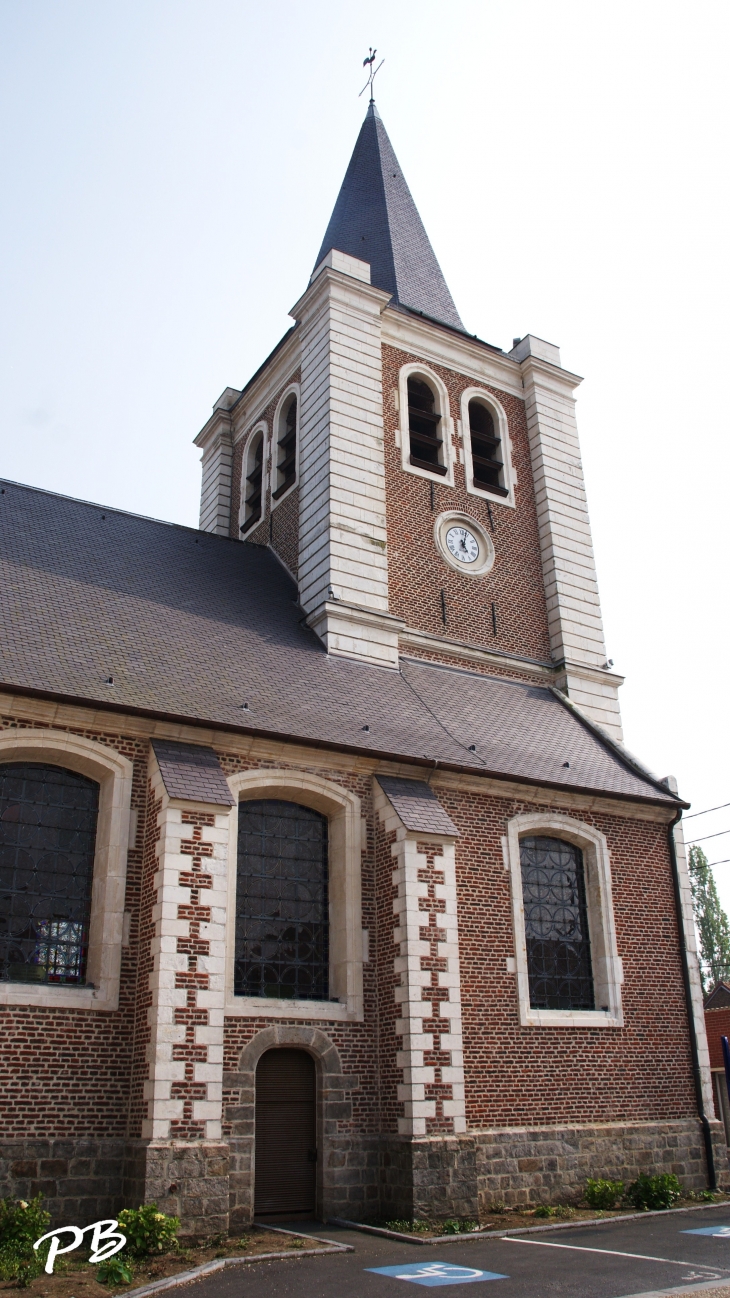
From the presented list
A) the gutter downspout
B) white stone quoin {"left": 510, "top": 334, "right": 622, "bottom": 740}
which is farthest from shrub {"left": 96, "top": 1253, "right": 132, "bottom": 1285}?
white stone quoin {"left": 510, "top": 334, "right": 622, "bottom": 740}

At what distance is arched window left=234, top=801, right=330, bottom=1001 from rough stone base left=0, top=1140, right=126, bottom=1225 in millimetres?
2241

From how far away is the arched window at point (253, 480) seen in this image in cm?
2056

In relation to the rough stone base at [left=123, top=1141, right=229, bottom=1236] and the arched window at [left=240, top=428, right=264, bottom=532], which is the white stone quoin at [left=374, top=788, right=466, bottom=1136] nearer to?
the rough stone base at [left=123, top=1141, right=229, bottom=1236]

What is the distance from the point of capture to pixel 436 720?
14680 millimetres

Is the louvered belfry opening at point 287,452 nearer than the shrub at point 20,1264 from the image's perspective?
No

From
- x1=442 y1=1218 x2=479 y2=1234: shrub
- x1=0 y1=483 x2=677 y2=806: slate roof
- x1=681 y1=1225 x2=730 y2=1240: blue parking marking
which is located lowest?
x1=681 y1=1225 x2=730 y2=1240: blue parking marking

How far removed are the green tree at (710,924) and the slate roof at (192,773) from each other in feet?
108

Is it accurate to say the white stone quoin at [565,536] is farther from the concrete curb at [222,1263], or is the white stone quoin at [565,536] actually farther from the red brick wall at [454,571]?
the concrete curb at [222,1263]

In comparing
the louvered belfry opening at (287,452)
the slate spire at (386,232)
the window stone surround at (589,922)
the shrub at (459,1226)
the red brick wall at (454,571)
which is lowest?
the shrub at (459,1226)

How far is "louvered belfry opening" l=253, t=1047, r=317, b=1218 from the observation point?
35.5 ft

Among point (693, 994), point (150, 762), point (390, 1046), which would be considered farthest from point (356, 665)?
point (693, 994)

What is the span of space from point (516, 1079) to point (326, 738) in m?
4.69

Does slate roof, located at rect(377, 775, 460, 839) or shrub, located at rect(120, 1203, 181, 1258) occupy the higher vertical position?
slate roof, located at rect(377, 775, 460, 839)

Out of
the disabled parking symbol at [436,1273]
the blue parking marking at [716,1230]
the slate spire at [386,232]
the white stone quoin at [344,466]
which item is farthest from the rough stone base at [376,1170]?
the slate spire at [386,232]
